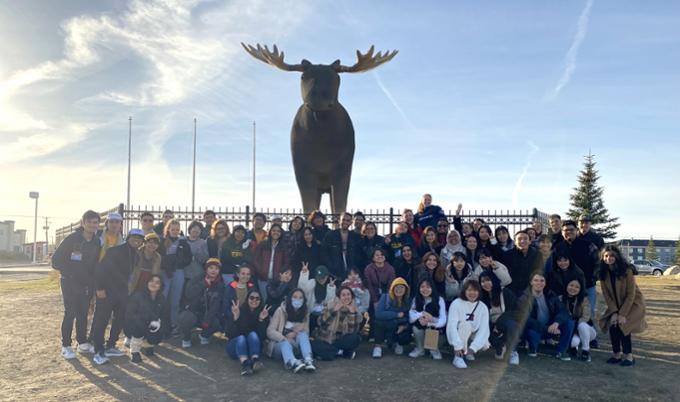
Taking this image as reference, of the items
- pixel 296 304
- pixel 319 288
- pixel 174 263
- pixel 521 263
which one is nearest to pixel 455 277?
pixel 521 263

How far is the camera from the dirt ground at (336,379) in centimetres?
459

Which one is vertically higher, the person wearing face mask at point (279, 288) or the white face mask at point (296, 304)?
the person wearing face mask at point (279, 288)

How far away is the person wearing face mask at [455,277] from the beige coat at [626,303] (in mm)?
1603

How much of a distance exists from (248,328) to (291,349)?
552 millimetres

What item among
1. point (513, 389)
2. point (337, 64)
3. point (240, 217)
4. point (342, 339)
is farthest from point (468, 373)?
point (240, 217)

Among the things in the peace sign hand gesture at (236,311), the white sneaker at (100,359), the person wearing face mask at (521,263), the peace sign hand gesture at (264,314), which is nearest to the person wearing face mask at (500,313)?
the person wearing face mask at (521,263)

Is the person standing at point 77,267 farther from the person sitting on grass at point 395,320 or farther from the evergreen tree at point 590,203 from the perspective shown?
the evergreen tree at point 590,203

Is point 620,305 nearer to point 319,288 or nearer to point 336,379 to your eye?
point 336,379

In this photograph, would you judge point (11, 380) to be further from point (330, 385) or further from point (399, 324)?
point (399, 324)

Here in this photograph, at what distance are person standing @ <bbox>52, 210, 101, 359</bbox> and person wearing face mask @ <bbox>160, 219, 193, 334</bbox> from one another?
33.6 inches

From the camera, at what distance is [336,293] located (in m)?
6.46

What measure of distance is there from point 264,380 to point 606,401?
3.25m

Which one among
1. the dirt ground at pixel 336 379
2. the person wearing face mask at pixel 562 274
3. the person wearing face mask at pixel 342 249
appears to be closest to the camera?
the dirt ground at pixel 336 379

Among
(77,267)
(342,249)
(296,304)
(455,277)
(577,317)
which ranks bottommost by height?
(577,317)
